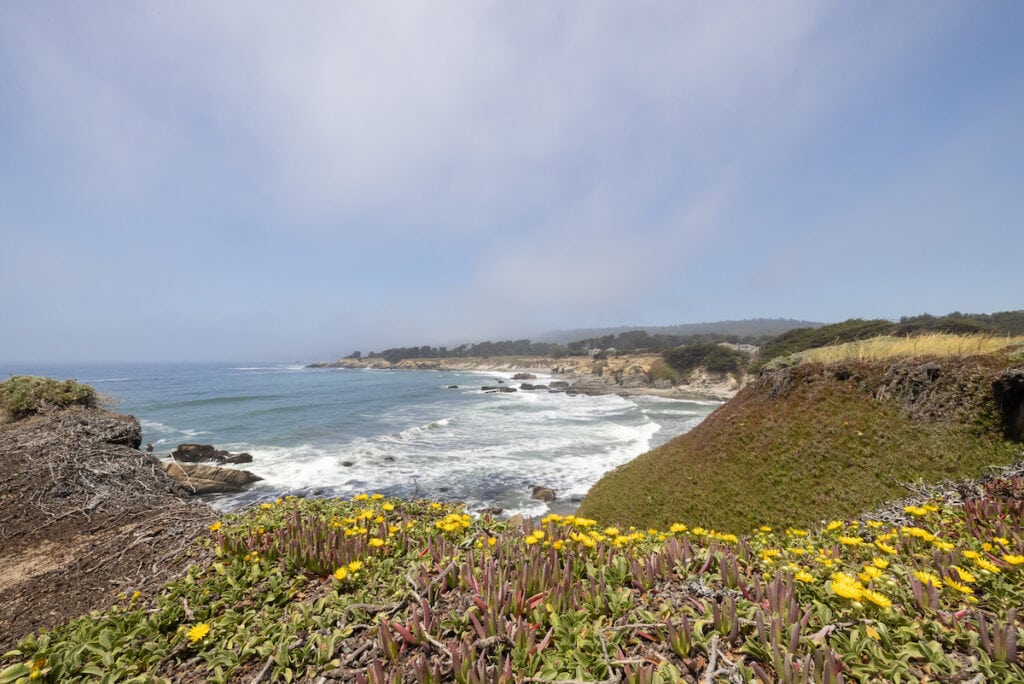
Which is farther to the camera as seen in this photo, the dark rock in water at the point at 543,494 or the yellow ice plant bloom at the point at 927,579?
the dark rock in water at the point at 543,494

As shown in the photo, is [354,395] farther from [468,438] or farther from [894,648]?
[894,648]

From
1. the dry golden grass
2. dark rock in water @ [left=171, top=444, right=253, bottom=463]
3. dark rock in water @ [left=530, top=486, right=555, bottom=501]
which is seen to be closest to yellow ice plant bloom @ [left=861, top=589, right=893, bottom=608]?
the dry golden grass

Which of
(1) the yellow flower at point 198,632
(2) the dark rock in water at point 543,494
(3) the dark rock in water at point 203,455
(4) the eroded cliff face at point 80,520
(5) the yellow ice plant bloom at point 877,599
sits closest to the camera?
(5) the yellow ice plant bloom at point 877,599

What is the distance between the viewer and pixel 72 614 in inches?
169

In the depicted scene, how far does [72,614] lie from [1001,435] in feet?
57.1

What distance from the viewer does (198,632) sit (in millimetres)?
2848

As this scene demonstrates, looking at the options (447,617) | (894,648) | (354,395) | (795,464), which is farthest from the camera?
(354,395)

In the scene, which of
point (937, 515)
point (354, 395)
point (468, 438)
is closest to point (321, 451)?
point (468, 438)

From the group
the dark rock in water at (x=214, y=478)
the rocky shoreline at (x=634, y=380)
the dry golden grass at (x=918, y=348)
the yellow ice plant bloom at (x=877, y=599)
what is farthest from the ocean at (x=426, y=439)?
the yellow ice plant bloom at (x=877, y=599)

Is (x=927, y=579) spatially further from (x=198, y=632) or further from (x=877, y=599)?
(x=198, y=632)

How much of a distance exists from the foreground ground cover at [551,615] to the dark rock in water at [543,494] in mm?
14374

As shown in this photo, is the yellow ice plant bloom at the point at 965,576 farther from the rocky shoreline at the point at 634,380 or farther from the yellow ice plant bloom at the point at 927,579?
the rocky shoreline at the point at 634,380

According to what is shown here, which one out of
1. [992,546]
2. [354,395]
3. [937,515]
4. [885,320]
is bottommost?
[354,395]

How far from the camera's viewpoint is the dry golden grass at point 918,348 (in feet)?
38.7
